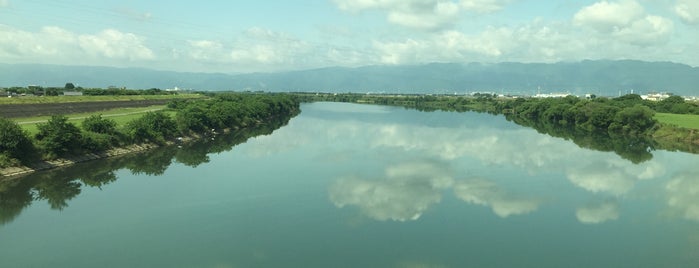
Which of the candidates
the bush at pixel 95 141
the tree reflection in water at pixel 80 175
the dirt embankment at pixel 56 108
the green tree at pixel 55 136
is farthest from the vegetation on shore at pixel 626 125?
the dirt embankment at pixel 56 108

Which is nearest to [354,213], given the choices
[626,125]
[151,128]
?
[151,128]

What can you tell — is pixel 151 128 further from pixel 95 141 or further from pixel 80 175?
pixel 80 175

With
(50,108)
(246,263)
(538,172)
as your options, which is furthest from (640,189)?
(50,108)

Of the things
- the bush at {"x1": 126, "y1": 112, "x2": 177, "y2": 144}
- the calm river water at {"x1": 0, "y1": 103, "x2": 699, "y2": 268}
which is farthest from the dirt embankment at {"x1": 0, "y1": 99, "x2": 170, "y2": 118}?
the calm river water at {"x1": 0, "y1": 103, "x2": 699, "y2": 268}

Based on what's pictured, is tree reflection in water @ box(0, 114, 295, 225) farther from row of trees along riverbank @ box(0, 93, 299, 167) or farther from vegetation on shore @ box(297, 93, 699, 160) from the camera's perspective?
vegetation on shore @ box(297, 93, 699, 160)

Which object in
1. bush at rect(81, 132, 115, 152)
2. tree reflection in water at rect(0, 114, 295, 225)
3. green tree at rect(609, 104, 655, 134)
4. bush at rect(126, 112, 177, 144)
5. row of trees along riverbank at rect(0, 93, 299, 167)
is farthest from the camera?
green tree at rect(609, 104, 655, 134)

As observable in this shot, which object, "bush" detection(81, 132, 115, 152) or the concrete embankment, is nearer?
the concrete embankment
